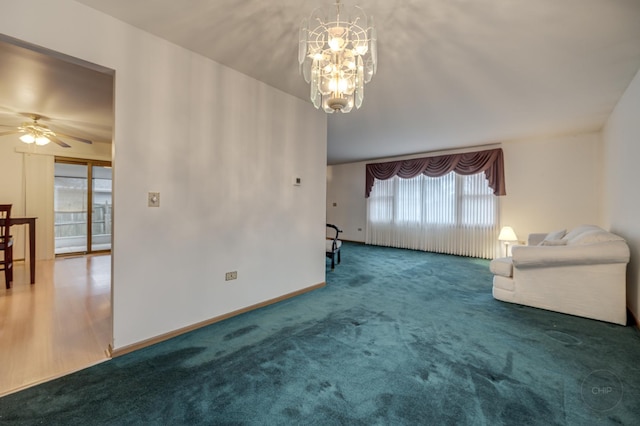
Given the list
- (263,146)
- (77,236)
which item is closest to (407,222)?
(263,146)

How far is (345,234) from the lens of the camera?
29.4 ft

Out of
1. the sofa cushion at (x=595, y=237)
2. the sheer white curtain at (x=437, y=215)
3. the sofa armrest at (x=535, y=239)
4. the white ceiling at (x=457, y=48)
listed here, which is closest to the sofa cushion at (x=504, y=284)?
the sofa cushion at (x=595, y=237)

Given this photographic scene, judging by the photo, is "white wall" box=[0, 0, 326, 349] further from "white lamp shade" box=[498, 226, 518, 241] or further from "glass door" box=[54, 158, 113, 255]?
"glass door" box=[54, 158, 113, 255]

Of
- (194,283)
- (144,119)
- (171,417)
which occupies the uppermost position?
(144,119)

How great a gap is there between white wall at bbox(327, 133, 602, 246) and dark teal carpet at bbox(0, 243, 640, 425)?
3.34m

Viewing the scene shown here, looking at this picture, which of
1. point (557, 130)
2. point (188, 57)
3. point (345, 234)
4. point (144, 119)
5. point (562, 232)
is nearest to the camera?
point (144, 119)

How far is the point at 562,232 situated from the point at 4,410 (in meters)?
6.22

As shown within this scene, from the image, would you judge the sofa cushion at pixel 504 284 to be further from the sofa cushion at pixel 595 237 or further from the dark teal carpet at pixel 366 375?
the sofa cushion at pixel 595 237

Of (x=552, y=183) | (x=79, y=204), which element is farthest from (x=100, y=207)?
(x=552, y=183)

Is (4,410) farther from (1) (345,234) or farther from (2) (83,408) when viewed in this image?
(1) (345,234)

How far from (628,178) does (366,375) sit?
3.80 m

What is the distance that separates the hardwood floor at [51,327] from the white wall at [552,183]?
23.4ft

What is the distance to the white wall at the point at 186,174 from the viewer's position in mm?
2062

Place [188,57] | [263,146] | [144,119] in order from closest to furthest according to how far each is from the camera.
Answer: [144,119], [188,57], [263,146]
